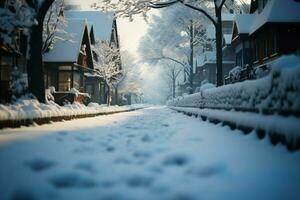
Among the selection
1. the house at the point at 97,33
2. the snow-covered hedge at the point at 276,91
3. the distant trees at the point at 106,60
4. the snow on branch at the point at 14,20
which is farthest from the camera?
the house at the point at 97,33

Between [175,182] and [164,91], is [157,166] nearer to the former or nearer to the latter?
[175,182]

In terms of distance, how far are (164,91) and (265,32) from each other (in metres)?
81.2

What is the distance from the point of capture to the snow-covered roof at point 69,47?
25781 millimetres

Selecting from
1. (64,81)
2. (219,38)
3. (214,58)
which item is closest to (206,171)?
(219,38)

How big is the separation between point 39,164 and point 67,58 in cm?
2371

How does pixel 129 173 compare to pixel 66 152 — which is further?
pixel 66 152

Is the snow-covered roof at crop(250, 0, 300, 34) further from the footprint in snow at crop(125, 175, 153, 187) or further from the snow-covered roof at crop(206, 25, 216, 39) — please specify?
the snow-covered roof at crop(206, 25, 216, 39)

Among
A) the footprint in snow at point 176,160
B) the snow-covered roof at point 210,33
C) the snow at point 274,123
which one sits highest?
the snow-covered roof at point 210,33

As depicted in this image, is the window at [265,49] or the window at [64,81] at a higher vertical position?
the window at [265,49]

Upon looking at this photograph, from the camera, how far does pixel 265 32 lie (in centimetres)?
2339

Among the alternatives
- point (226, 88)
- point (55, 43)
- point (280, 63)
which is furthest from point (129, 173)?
point (55, 43)

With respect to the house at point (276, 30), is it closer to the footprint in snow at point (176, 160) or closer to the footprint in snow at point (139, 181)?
the footprint in snow at point (176, 160)

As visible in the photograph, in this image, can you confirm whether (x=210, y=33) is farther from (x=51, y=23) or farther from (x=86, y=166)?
(x=86, y=166)

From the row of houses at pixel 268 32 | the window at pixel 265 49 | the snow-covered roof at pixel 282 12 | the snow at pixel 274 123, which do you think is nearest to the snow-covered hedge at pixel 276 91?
the snow at pixel 274 123
